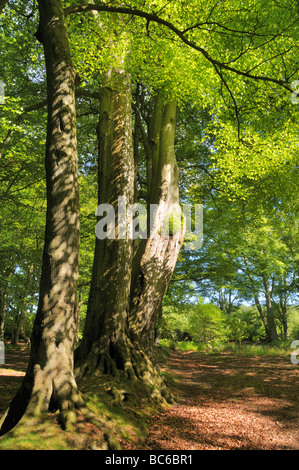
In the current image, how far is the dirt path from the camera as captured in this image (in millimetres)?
3209

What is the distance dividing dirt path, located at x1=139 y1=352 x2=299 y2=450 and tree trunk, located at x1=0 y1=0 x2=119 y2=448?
118cm

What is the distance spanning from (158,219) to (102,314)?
2.41 metres

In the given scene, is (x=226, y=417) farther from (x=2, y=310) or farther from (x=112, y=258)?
(x=2, y=310)

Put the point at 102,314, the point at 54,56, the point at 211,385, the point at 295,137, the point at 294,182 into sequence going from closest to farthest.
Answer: the point at 54,56
the point at 102,314
the point at 211,385
the point at 295,137
the point at 294,182

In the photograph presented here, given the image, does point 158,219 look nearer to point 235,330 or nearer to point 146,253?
point 146,253

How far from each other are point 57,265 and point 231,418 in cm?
316

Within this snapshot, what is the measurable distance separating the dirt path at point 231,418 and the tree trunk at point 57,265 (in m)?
1.18

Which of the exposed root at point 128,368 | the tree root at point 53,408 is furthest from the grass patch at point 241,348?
the tree root at point 53,408

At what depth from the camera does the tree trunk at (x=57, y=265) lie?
2.95 m

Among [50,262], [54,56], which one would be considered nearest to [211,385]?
[50,262]

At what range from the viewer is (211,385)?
6703 millimetres

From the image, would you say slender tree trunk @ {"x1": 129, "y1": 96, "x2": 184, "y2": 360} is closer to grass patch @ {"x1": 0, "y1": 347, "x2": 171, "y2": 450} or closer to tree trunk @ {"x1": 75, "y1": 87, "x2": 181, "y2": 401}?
tree trunk @ {"x1": 75, "y1": 87, "x2": 181, "y2": 401}

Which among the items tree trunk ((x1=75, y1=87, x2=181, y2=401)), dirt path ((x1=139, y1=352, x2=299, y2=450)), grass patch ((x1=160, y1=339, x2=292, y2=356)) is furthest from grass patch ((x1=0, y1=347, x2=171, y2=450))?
grass patch ((x1=160, y1=339, x2=292, y2=356))
